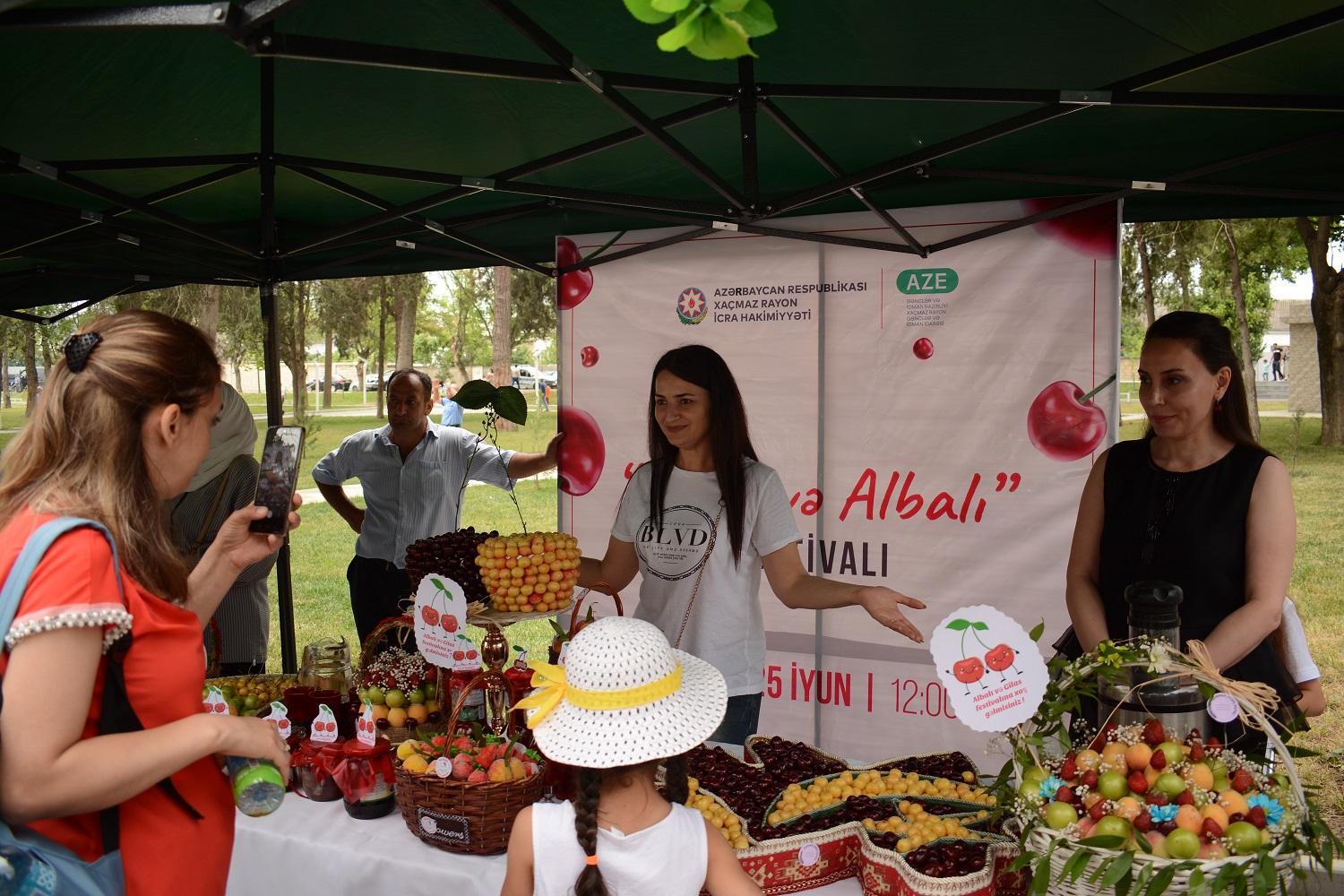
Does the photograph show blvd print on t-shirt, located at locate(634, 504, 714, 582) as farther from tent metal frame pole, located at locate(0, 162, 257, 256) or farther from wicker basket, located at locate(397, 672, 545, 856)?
tent metal frame pole, located at locate(0, 162, 257, 256)

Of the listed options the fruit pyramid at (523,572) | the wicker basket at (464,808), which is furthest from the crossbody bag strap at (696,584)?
the wicker basket at (464,808)

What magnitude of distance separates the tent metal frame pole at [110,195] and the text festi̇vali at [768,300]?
179cm

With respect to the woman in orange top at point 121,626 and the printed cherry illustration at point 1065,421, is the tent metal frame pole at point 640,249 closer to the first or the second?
the printed cherry illustration at point 1065,421


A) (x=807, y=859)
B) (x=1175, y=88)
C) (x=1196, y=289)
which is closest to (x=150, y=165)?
(x=807, y=859)

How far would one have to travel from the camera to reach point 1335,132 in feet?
8.91

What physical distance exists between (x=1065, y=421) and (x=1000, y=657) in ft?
6.78

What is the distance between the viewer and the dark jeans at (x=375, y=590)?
4.68 m

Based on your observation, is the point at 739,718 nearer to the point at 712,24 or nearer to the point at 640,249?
the point at 640,249

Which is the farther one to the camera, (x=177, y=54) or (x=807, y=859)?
(x=177, y=54)

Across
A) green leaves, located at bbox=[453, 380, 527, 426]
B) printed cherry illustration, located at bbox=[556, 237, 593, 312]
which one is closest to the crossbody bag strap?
green leaves, located at bbox=[453, 380, 527, 426]

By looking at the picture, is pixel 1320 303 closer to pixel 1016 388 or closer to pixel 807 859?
pixel 1016 388

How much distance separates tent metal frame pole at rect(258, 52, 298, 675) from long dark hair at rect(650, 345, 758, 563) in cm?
113

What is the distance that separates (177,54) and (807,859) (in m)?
2.38

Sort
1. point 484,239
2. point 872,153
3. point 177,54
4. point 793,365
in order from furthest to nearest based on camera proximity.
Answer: point 484,239 → point 793,365 → point 872,153 → point 177,54
